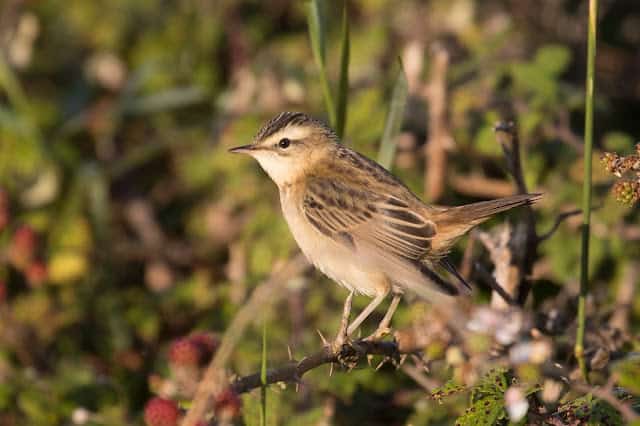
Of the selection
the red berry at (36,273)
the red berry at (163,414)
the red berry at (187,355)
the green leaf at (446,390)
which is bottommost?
the red berry at (36,273)

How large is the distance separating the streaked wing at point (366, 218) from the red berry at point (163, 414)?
985mm

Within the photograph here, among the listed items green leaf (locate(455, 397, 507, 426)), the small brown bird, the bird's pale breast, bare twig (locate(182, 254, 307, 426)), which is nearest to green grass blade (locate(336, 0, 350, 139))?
the small brown bird

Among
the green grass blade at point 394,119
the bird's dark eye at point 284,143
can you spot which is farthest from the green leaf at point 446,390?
the bird's dark eye at point 284,143

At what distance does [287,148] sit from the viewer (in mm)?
4316

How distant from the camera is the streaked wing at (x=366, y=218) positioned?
3809mm

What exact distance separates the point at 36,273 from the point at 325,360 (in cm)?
282

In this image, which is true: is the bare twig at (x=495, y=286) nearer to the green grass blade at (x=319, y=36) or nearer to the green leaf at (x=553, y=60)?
the green grass blade at (x=319, y=36)

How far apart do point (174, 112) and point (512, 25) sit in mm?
2450

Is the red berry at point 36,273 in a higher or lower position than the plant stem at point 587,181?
lower

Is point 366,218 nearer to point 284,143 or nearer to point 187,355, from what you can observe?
point 284,143

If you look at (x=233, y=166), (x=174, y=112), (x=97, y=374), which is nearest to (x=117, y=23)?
(x=174, y=112)

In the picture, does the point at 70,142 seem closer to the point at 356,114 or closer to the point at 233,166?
the point at 233,166

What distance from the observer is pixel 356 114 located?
553cm

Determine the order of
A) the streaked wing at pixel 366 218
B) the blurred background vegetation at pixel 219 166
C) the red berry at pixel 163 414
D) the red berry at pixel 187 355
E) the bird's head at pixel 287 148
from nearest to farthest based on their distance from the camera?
the red berry at pixel 163 414 < the red berry at pixel 187 355 < the streaked wing at pixel 366 218 < the bird's head at pixel 287 148 < the blurred background vegetation at pixel 219 166
